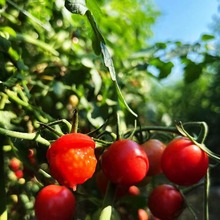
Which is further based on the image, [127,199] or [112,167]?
[127,199]

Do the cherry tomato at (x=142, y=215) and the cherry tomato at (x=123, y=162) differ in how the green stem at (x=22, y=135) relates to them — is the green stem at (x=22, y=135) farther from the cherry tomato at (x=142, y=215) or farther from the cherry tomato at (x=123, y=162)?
the cherry tomato at (x=142, y=215)

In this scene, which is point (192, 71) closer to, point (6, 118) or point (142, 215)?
point (142, 215)

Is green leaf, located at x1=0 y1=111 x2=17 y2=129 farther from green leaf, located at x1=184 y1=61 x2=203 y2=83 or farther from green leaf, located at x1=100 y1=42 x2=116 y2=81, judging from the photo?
green leaf, located at x1=184 y1=61 x2=203 y2=83

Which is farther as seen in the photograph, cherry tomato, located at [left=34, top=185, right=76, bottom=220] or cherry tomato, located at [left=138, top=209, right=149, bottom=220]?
cherry tomato, located at [left=138, top=209, right=149, bottom=220]

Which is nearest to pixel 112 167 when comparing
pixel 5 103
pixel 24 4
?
pixel 5 103

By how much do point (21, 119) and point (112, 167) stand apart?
0.22 meters

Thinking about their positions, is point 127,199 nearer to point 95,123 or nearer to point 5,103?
point 95,123

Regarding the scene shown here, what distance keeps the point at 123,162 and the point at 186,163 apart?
101 millimetres

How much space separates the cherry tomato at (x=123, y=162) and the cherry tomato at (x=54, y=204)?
70mm

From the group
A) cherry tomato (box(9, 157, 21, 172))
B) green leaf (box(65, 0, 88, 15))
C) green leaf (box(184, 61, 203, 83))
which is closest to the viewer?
green leaf (box(65, 0, 88, 15))

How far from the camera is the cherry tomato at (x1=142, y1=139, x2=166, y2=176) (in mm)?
689

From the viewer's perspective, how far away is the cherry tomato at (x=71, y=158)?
52 cm

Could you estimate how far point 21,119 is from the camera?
0.74 m

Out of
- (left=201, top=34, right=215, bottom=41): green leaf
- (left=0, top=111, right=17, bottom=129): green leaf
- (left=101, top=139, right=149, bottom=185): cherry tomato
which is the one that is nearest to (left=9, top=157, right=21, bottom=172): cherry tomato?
(left=0, top=111, right=17, bottom=129): green leaf
